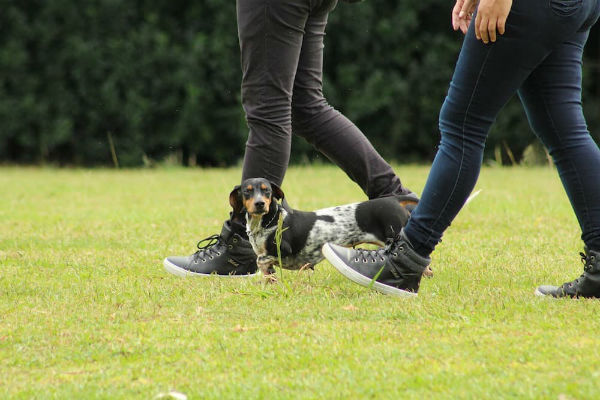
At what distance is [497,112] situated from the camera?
3.38 m

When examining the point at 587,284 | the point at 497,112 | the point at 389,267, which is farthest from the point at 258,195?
the point at 587,284

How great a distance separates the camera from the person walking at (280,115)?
3961 mm

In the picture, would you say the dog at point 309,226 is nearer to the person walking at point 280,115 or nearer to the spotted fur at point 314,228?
the spotted fur at point 314,228

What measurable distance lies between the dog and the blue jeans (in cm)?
73

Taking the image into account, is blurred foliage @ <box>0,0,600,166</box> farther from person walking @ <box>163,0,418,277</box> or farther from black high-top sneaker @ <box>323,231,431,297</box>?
black high-top sneaker @ <box>323,231,431,297</box>

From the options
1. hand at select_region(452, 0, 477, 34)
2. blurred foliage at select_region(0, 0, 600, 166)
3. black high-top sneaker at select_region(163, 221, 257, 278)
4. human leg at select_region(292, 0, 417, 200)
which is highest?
hand at select_region(452, 0, 477, 34)

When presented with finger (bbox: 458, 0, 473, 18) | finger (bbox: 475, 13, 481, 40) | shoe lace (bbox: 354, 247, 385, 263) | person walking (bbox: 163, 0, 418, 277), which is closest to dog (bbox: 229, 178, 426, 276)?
person walking (bbox: 163, 0, 418, 277)

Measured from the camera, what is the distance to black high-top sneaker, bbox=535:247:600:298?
3.45m

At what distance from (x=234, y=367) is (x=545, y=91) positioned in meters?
1.68

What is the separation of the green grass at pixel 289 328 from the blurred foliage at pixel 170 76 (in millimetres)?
6678


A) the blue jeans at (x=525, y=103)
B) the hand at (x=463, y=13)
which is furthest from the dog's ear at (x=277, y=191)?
the hand at (x=463, y=13)

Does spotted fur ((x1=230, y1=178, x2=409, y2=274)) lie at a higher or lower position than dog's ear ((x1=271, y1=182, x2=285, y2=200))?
lower

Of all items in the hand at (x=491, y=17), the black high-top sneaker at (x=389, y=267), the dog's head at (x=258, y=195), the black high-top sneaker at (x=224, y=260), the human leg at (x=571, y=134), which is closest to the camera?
the hand at (x=491, y=17)

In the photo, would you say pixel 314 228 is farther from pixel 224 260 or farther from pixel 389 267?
pixel 389 267
